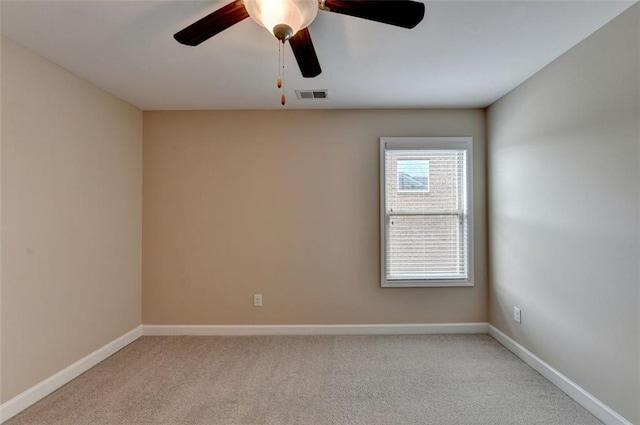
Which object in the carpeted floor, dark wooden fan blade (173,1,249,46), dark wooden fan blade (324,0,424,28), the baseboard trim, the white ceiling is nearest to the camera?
dark wooden fan blade (324,0,424,28)

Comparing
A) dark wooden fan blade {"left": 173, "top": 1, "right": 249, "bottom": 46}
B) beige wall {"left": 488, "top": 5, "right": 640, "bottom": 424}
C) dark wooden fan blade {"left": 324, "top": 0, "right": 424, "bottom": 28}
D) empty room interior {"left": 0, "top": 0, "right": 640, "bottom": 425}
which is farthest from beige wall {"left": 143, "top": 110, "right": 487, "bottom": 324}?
dark wooden fan blade {"left": 324, "top": 0, "right": 424, "bottom": 28}

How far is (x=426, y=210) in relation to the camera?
3514mm

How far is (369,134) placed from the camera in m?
3.51

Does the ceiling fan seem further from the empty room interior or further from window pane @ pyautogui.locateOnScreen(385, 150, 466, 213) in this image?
window pane @ pyautogui.locateOnScreen(385, 150, 466, 213)

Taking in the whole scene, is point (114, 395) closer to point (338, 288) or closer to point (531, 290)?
point (338, 288)

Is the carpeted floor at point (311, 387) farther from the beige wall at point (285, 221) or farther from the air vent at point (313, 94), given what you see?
the air vent at point (313, 94)

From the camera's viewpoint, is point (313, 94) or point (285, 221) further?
point (285, 221)

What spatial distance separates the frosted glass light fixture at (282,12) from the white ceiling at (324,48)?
428 mm

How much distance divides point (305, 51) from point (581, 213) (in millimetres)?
2095

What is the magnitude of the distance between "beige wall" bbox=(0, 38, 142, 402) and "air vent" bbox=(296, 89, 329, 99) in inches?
71.4

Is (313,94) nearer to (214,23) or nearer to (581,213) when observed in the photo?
(214,23)

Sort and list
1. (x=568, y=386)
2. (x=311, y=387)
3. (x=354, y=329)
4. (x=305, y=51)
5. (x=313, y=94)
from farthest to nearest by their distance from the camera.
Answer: (x=354, y=329)
(x=313, y=94)
(x=311, y=387)
(x=568, y=386)
(x=305, y=51)

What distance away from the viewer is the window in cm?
350


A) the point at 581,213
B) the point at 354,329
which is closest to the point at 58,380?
the point at 354,329
